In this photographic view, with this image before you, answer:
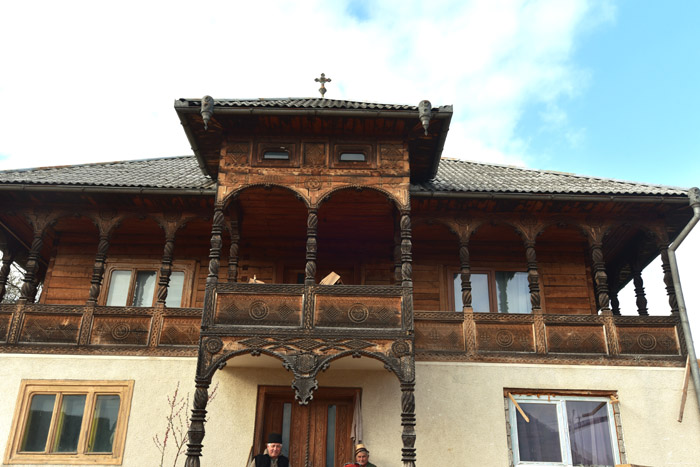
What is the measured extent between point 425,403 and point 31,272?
7.47 m

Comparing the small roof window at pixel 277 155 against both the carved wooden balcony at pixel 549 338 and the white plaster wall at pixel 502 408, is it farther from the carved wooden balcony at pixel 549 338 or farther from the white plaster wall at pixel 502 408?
the white plaster wall at pixel 502 408

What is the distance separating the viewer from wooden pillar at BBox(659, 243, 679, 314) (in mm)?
10422

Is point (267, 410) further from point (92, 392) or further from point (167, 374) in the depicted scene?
point (92, 392)

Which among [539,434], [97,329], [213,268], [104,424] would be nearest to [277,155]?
[213,268]

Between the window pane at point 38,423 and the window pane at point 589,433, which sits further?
the window pane at point 38,423

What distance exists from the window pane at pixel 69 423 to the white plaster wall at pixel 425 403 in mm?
Answer: 427

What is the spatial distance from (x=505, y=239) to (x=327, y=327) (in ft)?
16.2

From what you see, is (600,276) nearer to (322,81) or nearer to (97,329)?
(322,81)

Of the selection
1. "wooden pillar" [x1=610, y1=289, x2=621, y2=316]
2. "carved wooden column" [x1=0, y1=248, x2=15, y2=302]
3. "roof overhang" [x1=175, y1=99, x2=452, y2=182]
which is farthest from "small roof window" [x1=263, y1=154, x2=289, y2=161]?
"wooden pillar" [x1=610, y1=289, x2=621, y2=316]

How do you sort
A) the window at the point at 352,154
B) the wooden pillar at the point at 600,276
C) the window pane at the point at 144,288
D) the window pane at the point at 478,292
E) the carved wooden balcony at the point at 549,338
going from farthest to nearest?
the window pane at the point at 144,288 < the window pane at the point at 478,292 < the wooden pillar at the point at 600,276 < the window at the point at 352,154 < the carved wooden balcony at the point at 549,338

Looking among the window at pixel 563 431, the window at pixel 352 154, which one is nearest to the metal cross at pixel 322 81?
the window at pixel 352 154

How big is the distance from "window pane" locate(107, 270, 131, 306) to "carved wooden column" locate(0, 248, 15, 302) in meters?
1.86

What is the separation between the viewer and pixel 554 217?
36.4 feet

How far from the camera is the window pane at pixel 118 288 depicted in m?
12.0
